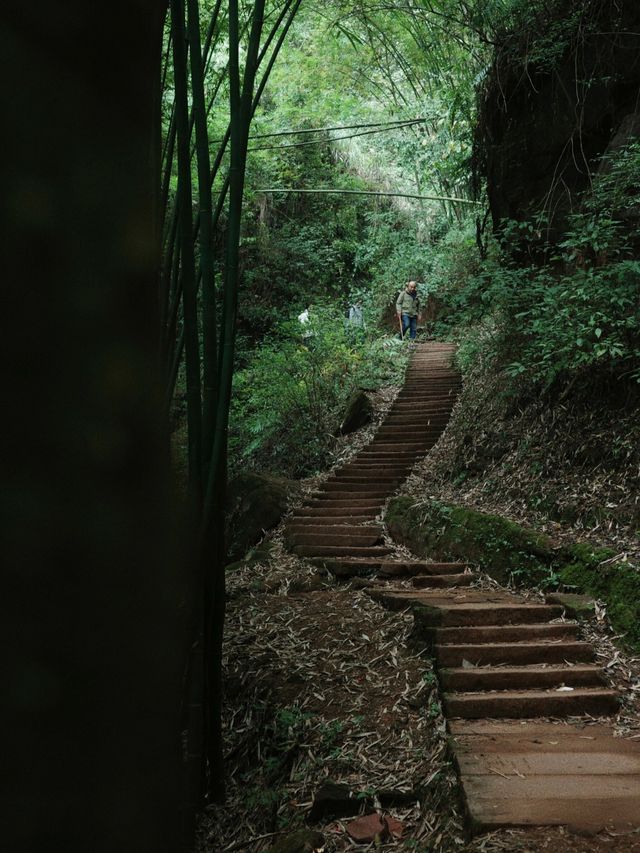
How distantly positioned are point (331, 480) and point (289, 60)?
1022 cm

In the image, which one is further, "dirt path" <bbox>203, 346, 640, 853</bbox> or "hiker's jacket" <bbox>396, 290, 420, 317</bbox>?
"hiker's jacket" <bbox>396, 290, 420, 317</bbox>

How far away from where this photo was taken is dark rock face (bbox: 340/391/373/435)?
958 centimetres

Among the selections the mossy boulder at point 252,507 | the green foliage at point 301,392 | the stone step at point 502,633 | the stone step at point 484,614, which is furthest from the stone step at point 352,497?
the stone step at point 502,633

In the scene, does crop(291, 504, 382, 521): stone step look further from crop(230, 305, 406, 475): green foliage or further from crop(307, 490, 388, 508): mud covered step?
crop(230, 305, 406, 475): green foliage

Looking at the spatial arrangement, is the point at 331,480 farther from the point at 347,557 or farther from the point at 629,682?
the point at 629,682

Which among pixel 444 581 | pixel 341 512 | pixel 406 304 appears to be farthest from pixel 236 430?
pixel 444 581

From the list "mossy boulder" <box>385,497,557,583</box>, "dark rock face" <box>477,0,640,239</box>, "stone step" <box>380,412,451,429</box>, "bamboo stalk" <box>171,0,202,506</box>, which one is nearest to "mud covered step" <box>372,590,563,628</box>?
"mossy boulder" <box>385,497,557,583</box>

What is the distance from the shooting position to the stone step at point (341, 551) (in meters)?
5.75

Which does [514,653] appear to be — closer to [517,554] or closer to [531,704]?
[531,704]

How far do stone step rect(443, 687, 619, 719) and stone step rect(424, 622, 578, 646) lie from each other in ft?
1.75

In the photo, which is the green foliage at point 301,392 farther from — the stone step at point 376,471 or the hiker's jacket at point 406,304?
the hiker's jacket at point 406,304

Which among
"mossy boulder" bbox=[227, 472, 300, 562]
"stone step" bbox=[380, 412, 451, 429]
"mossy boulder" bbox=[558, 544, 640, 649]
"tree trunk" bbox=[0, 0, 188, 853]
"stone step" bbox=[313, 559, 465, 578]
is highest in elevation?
"tree trunk" bbox=[0, 0, 188, 853]

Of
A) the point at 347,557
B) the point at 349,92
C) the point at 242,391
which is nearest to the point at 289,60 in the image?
the point at 349,92

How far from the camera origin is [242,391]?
432 inches
